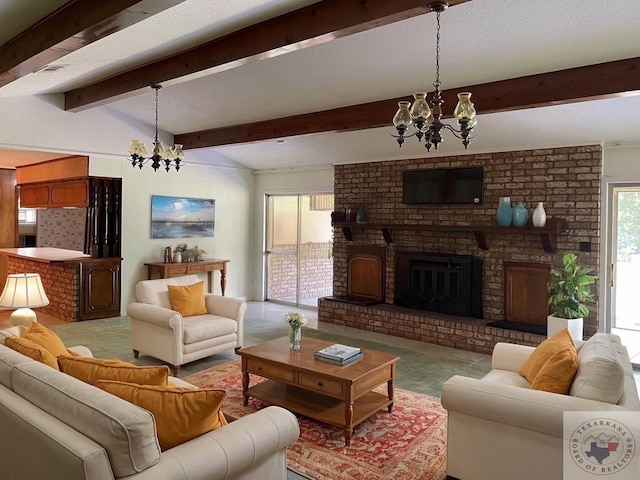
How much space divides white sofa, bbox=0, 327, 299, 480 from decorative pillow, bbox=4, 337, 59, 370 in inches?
4.6

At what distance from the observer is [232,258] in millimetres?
8844

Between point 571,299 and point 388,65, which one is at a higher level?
point 388,65

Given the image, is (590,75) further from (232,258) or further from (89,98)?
(232,258)

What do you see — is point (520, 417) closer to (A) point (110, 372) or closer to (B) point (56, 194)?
(A) point (110, 372)

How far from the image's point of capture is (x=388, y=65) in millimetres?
4336

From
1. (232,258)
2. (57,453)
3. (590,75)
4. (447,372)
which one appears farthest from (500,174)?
(57,453)

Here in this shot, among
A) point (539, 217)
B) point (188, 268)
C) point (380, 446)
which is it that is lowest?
point (380, 446)

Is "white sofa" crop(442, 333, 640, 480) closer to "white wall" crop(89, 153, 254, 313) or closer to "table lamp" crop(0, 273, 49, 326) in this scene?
"table lamp" crop(0, 273, 49, 326)

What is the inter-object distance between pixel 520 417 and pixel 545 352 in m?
0.76

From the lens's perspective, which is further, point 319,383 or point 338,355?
point 338,355

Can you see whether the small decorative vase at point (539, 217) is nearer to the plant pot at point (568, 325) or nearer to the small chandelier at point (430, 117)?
the plant pot at point (568, 325)

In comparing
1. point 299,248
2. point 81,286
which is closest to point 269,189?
point 299,248

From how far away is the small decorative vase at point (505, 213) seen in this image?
570 cm

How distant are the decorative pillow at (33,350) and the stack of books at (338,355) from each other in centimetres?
185
